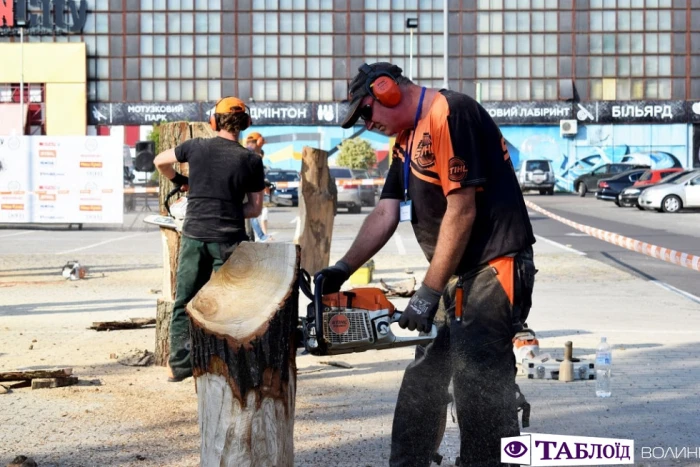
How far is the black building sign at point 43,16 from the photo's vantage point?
7544cm

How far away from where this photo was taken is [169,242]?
8.63 metres

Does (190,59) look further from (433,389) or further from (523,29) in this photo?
(433,389)

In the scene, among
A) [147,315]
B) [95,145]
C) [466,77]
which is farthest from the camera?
[466,77]

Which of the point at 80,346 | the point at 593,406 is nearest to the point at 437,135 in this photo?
the point at 593,406

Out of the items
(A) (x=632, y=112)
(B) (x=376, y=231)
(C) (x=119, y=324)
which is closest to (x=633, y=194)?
(C) (x=119, y=324)

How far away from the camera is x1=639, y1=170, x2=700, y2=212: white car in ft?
122

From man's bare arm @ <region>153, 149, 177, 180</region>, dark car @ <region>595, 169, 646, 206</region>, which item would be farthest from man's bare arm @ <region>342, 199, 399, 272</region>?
dark car @ <region>595, 169, 646, 206</region>

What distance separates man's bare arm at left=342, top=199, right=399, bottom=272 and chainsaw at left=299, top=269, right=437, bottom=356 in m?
0.51

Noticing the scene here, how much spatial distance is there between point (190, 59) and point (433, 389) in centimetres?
7310

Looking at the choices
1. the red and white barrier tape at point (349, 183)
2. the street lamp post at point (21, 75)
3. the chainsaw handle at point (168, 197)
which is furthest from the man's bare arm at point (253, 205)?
the street lamp post at point (21, 75)

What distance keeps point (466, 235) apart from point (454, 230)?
53mm

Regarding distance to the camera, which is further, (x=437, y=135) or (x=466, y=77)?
(x=466, y=77)

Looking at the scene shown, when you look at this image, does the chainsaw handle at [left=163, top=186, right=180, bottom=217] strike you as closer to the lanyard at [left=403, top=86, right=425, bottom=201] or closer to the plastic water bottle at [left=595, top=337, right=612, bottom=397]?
the plastic water bottle at [left=595, top=337, right=612, bottom=397]

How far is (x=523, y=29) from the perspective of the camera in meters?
76.0
